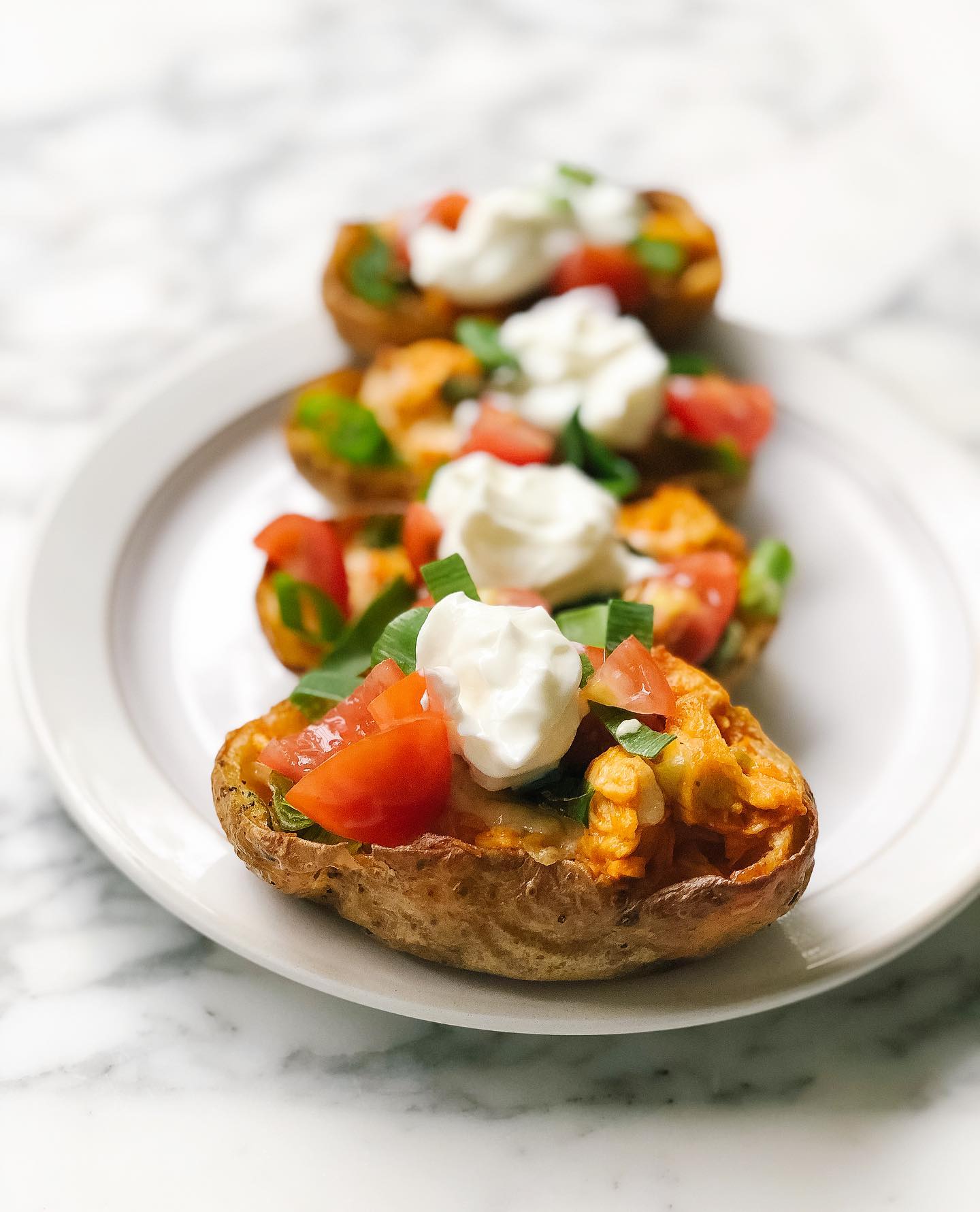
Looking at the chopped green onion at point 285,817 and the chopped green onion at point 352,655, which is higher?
the chopped green onion at point 285,817

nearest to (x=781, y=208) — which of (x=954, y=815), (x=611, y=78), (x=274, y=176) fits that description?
(x=611, y=78)

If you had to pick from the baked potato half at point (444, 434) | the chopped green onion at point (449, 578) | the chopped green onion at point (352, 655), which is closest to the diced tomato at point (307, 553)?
the chopped green onion at point (352, 655)

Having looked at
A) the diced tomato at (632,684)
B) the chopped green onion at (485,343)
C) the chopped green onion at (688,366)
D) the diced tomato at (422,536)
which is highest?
the diced tomato at (632,684)

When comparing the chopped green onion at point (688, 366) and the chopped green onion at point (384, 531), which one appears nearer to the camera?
the chopped green onion at point (384, 531)

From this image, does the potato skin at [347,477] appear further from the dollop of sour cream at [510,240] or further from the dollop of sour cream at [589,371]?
the dollop of sour cream at [510,240]

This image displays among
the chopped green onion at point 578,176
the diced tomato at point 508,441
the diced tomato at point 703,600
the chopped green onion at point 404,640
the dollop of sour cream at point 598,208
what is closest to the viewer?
the chopped green onion at point 404,640

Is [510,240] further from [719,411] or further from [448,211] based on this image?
[719,411]
